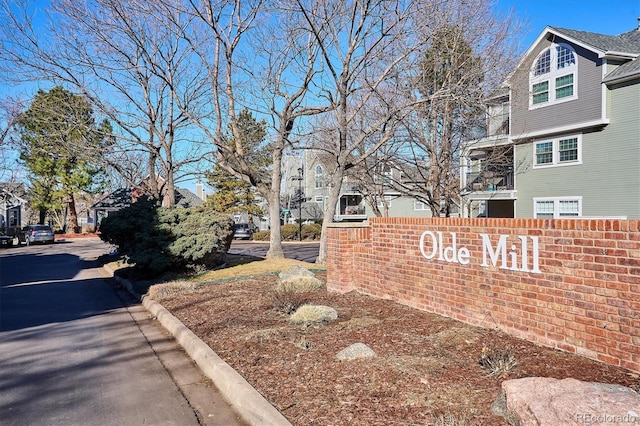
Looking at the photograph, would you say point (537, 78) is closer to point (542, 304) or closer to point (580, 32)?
point (580, 32)

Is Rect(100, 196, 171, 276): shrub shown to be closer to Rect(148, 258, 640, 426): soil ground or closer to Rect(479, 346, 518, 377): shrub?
Rect(148, 258, 640, 426): soil ground

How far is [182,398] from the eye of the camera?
505 centimetres

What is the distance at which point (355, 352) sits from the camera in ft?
17.8

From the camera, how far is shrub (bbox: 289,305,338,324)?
711cm

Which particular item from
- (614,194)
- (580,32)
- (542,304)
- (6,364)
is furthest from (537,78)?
(6,364)

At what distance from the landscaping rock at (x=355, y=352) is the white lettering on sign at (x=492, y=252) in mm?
2005

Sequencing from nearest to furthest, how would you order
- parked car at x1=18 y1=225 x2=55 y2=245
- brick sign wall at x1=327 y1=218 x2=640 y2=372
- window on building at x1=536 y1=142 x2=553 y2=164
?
brick sign wall at x1=327 y1=218 x2=640 y2=372 < window on building at x1=536 y1=142 x2=553 y2=164 < parked car at x1=18 y1=225 x2=55 y2=245

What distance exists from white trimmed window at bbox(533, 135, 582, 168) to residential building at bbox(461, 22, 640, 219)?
1.7 inches

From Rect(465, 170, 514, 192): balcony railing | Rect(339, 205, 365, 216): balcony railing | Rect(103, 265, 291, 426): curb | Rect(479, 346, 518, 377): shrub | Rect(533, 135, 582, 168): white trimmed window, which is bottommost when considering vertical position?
Rect(103, 265, 291, 426): curb

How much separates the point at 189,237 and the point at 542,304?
9669 millimetres

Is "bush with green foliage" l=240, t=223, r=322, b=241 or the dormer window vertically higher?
the dormer window

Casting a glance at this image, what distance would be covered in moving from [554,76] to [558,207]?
579 centimetres

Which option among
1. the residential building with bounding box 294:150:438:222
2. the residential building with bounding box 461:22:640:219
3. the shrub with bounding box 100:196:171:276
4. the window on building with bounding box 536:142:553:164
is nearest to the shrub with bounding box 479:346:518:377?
the shrub with bounding box 100:196:171:276

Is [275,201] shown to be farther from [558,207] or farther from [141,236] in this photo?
[558,207]
